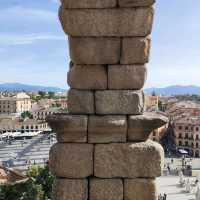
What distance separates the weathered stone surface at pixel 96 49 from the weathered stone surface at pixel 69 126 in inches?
21.9

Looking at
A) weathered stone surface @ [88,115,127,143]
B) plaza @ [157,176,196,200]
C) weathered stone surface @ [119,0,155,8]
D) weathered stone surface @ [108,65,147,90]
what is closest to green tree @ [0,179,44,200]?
plaza @ [157,176,196,200]

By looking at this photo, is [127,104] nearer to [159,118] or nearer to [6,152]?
[159,118]

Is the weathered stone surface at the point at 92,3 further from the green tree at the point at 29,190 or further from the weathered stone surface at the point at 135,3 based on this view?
the green tree at the point at 29,190

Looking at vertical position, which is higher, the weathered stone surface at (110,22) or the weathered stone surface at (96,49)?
the weathered stone surface at (110,22)

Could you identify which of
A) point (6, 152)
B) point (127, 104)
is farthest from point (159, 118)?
point (6, 152)

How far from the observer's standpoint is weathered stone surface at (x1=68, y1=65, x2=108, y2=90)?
5.57m

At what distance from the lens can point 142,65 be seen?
5566mm

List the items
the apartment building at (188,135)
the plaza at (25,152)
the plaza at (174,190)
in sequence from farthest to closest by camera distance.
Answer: the apartment building at (188,135) < the plaza at (25,152) < the plaza at (174,190)

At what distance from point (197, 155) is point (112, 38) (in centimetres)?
5926

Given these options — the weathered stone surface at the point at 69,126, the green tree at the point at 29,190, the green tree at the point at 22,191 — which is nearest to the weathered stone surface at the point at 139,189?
the weathered stone surface at the point at 69,126

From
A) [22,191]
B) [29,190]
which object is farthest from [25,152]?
[29,190]

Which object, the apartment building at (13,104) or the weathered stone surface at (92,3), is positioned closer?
the weathered stone surface at (92,3)

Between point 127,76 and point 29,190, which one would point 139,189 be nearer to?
point 127,76

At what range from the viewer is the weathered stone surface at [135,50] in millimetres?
5543
